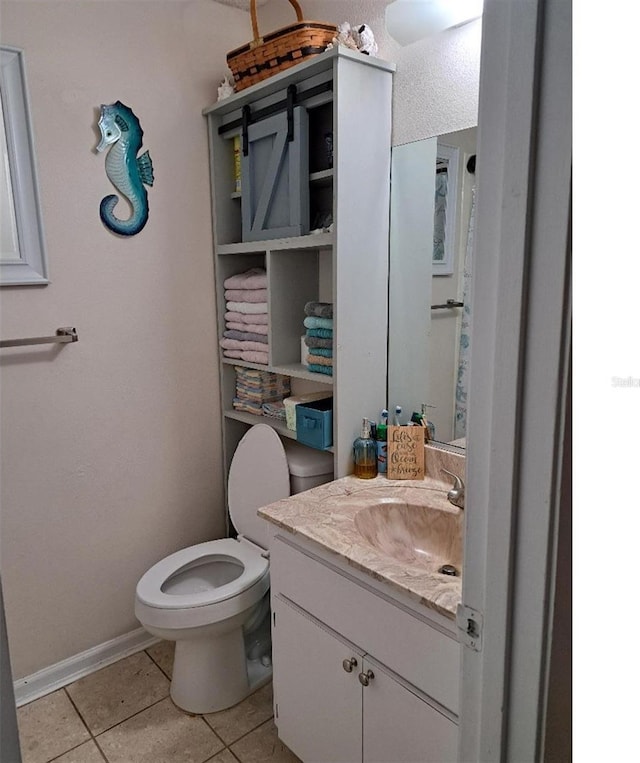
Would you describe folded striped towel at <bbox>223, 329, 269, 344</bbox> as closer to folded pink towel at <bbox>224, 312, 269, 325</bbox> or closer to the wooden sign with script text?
folded pink towel at <bbox>224, 312, 269, 325</bbox>

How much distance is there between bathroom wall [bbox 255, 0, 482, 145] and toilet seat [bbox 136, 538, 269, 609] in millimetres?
1472

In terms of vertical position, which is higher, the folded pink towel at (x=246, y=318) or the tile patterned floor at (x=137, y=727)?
the folded pink towel at (x=246, y=318)

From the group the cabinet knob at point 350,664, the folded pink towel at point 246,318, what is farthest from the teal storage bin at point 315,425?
the cabinet knob at point 350,664

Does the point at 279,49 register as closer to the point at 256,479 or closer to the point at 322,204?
the point at 322,204

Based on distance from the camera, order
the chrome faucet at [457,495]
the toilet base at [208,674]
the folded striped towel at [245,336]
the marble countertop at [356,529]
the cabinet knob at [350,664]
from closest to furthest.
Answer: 1. the marble countertop at [356,529]
2. the cabinet knob at [350,664]
3. the chrome faucet at [457,495]
4. the toilet base at [208,674]
5. the folded striped towel at [245,336]

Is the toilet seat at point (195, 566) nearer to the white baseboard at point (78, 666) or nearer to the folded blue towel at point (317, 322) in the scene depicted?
the white baseboard at point (78, 666)

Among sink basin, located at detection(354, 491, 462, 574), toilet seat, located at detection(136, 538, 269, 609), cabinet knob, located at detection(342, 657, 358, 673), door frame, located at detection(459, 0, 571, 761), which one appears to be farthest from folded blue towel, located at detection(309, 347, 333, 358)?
door frame, located at detection(459, 0, 571, 761)

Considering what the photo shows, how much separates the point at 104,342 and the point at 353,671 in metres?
1.33

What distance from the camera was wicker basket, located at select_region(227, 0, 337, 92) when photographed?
5.35ft

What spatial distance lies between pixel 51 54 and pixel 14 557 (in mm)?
1614

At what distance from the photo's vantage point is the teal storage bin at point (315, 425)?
69.0 inches

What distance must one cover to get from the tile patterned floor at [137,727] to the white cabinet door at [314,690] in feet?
0.65

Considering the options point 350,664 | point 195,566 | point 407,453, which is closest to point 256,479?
point 195,566
